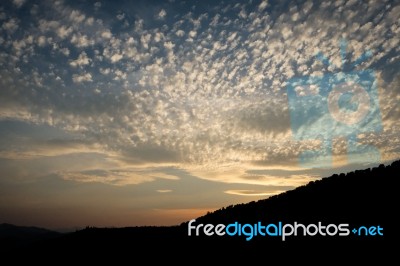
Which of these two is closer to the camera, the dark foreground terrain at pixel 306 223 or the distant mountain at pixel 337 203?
the dark foreground terrain at pixel 306 223

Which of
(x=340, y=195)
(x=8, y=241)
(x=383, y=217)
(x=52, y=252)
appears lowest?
(x=8, y=241)

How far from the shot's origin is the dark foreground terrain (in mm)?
14109

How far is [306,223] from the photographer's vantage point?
16828mm

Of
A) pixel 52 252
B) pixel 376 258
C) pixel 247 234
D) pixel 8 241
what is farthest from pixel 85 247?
pixel 8 241

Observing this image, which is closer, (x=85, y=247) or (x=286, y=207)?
(x=286, y=207)

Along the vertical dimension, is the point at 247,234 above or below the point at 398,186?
Result: below

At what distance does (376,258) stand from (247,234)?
7.44 metres

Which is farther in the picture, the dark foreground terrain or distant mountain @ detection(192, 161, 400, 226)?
distant mountain @ detection(192, 161, 400, 226)

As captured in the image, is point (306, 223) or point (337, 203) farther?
point (337, 203)

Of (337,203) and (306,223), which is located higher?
(337,203)

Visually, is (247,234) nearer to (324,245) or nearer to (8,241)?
(324,245)

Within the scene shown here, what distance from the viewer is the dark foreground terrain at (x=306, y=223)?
1411 centimetres

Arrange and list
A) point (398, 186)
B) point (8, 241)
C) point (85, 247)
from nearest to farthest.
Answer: point (398, 186)
point (85, 247)
point (8, 241)

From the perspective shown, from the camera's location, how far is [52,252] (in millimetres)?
24953
